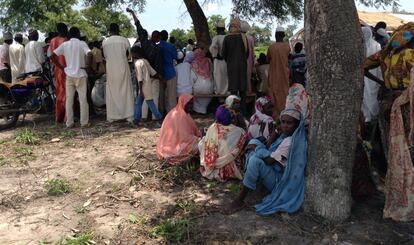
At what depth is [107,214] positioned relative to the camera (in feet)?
14.1

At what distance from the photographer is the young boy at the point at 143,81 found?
764 centimetres

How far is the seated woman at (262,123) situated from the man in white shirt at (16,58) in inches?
253

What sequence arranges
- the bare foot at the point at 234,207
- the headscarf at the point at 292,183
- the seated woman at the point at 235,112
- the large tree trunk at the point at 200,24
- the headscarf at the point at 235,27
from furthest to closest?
the large tree trunk at the point at 200,24, the headscarf at the point at 235,27, the seated woman at the point at 235,112, the bare foot at the point at 234,207, the headscarf at the point at 292,183

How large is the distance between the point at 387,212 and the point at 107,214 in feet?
8.60

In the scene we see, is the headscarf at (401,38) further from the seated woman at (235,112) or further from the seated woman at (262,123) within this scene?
the seated woman at (235,112)

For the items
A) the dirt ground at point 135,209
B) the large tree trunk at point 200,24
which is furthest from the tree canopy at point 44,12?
the dirt ground at point 135,209

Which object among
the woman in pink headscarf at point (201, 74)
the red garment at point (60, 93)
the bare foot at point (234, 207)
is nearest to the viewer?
the bare foot at point (234, 207)

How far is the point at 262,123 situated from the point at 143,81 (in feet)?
10.7

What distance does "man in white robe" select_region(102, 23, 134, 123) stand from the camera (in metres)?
7.84

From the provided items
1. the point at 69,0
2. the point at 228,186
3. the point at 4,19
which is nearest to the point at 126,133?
the point at 228,186

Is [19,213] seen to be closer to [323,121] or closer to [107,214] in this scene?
[107,214]

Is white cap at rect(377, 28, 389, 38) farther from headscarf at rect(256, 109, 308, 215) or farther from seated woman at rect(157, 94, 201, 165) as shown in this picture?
headscarf at rect(256, 109, 308, 215)

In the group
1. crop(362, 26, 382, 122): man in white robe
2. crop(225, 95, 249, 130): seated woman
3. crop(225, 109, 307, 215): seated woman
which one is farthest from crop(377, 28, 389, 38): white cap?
crop(225, 109, 307, 215): seated woman

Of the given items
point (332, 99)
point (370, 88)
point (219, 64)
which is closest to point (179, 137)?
point (332, 99)
